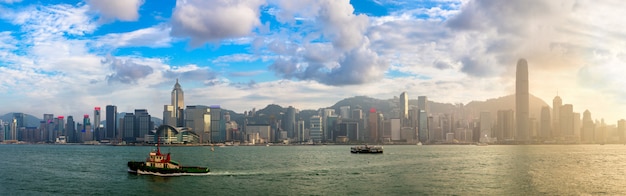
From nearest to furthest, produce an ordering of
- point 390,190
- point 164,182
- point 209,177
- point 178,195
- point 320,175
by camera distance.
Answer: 1. point 178,195
2. point 390,190
3. point 164,182
4. point 209,177
5. point 320,175

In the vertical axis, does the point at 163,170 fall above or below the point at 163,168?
below

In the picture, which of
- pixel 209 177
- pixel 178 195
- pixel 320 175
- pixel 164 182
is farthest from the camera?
pixel 320 175

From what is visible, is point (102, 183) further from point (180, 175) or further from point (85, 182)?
point (180, 175)

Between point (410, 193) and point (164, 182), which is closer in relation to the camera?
point (410, 193)

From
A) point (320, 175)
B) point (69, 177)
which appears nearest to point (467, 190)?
point (320, 175)

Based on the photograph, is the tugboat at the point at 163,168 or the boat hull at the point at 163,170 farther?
the tugboat at the point at 163,168

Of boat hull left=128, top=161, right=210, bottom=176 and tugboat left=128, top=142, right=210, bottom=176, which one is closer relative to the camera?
boat hull left=128, top=161, right=210, bottom=176

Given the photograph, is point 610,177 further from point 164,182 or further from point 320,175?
point 164,182

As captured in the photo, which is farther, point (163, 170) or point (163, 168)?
point (163, 168)

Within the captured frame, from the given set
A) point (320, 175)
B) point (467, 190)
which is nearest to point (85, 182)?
point (320, 175)
